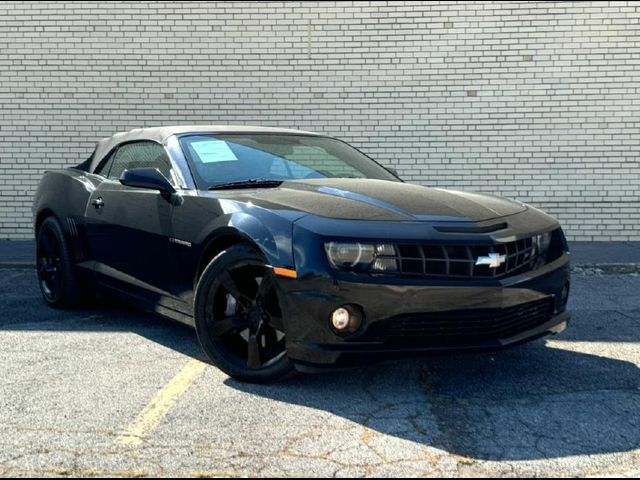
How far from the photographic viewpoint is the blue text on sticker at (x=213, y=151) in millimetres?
4953

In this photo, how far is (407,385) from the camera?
4.22 metres

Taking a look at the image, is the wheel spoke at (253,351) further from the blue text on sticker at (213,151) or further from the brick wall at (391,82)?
the brick wall at (391,82)

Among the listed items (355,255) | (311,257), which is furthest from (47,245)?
(355,255)

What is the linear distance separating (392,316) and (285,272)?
1.78 ft

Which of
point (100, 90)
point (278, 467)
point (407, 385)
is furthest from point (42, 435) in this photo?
point (100, 90)

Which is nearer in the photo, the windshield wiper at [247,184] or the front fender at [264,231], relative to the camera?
the front fender at [264,231]

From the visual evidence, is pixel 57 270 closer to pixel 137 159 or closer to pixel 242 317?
pixel 137 159

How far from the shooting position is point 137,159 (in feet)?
18.5

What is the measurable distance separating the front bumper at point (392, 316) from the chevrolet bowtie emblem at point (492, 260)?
87mm

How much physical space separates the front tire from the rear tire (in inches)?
80.9

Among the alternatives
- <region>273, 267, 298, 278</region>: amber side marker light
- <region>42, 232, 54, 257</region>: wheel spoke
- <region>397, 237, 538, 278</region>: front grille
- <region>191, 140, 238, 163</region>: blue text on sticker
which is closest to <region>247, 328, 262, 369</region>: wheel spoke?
<region>273, 267, 298, 278</region>: amber side marker light

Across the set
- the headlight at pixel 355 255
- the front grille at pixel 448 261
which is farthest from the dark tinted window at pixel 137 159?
the front grille at pixel 448 261

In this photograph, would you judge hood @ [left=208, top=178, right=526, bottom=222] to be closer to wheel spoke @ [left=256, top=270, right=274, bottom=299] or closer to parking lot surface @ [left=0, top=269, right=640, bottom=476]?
wheel spoke @ [left=256, top=270, right=274, bottom=299]

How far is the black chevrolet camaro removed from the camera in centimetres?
382
